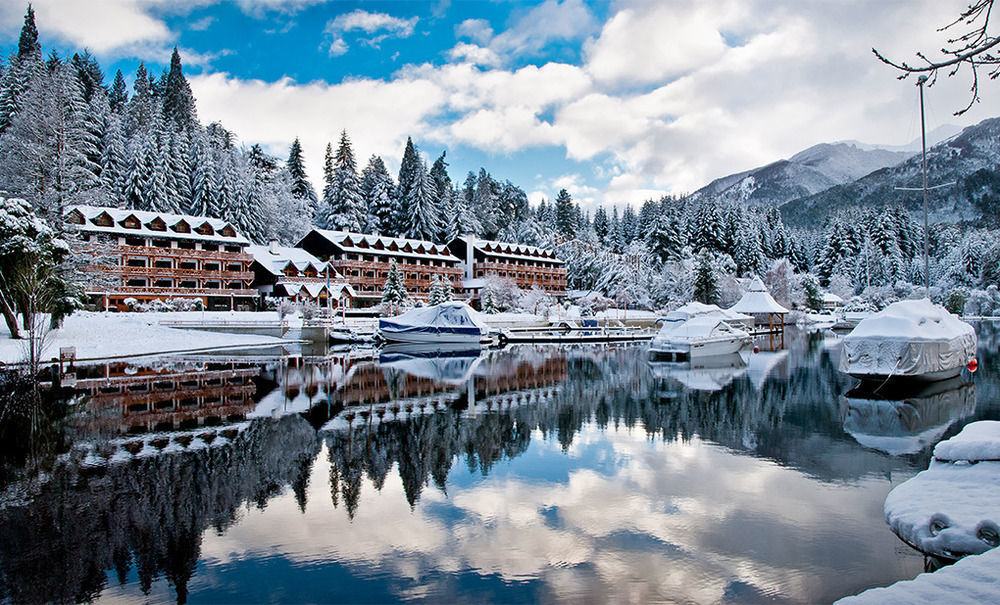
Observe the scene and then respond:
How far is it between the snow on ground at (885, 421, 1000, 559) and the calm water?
1.05ft

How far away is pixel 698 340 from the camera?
1308 inches

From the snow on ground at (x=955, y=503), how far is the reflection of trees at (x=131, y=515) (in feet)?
28.2

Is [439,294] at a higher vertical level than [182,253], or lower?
lower

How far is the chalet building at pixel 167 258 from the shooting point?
164 ft

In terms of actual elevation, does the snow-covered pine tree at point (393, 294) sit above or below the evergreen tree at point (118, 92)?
below

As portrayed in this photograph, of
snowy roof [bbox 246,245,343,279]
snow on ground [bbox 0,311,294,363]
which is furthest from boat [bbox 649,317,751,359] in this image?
snowy roof [bbox 246,245,343,279]

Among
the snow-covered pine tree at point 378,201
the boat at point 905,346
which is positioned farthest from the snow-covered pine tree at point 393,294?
the boat at point 905,346

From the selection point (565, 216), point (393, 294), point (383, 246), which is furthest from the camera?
point (565, 216)

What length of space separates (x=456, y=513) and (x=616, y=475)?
345 centimetres

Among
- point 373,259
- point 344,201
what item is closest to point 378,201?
point 344,201

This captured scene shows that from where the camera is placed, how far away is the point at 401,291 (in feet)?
208

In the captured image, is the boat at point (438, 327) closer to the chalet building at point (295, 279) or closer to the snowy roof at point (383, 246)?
the chalet building at point (295, 279)

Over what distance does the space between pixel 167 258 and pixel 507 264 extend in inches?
1791

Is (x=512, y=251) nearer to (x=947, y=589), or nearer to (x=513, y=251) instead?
Result: (x=513, y=251)
